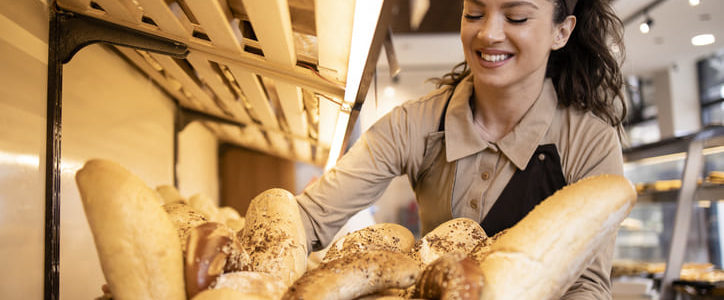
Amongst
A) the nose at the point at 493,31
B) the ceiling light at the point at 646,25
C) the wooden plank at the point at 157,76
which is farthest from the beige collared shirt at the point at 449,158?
the ceiling light at the point at 646,25

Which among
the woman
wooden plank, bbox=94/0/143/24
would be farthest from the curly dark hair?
wooden plank, bbox=94/0/143/24

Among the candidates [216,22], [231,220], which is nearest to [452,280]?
[216,22]

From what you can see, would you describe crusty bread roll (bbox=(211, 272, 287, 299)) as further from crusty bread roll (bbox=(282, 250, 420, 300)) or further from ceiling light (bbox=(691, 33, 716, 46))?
ceiling light (bbox=(691, 33, 716, 46))

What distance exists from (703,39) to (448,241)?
7.26 meters

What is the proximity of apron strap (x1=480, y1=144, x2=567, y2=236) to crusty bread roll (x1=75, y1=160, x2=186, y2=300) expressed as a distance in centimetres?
73

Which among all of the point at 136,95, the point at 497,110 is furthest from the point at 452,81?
the point at 136,95

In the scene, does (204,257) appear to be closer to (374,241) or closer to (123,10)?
(374,241)

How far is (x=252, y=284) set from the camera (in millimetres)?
546

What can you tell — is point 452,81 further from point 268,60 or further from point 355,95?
point 268,60

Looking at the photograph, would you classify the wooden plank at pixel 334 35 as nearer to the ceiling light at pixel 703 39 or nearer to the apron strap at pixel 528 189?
the apron strap at pixel 528 189

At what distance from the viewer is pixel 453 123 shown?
3.92 feet

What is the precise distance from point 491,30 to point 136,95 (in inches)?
76.6

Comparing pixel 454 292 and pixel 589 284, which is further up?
pixel 454 292

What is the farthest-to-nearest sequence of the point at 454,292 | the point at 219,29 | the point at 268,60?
the point at 268,60 < the point at 219,29 < the point at 454,292
